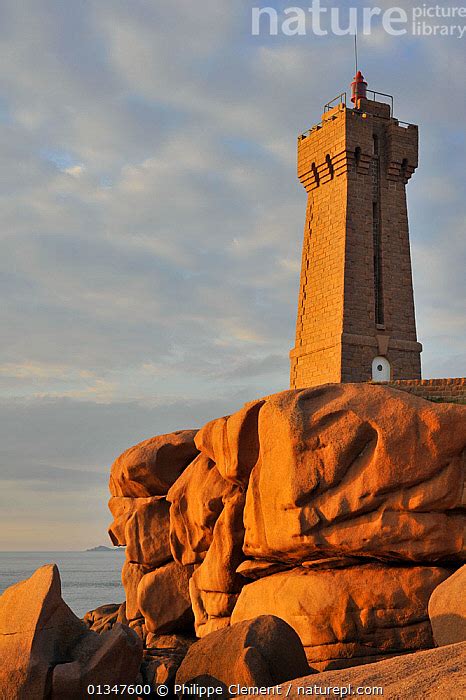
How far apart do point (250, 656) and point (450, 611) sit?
8.78 ft

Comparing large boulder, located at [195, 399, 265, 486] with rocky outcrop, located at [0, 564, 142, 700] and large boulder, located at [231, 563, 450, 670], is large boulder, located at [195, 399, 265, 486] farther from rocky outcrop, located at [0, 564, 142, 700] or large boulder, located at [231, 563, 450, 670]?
rocky outcrop, located at [0, 564, 142, 700]

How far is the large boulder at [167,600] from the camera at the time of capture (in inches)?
771

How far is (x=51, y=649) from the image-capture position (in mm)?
11445

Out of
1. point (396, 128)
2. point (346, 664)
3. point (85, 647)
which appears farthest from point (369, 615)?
point (396, 128)

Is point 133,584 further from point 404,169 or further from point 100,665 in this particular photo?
point 404,169

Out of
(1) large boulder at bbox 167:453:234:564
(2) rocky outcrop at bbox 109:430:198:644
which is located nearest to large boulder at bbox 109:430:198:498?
(2) rocky outcrop at bbox 109:430:198:644

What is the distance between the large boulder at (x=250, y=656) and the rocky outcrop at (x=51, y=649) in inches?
38.1

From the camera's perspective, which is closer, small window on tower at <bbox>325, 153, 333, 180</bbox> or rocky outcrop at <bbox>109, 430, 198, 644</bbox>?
rocky outcrop at <bbox>109, 430, 198, 644</bbox>

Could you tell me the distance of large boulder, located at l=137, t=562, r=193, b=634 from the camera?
19578 mm

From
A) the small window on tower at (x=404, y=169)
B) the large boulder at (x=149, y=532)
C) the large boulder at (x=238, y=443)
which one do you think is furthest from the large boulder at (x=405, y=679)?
the small window on tower at (x=404, y=169)

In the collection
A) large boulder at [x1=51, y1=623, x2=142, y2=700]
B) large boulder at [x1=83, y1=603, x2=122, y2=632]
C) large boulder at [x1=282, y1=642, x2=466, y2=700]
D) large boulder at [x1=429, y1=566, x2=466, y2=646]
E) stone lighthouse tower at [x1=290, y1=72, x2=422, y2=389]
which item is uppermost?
stone lighthouse tower at [x1=290, y1=72, x2=422, y2=389]

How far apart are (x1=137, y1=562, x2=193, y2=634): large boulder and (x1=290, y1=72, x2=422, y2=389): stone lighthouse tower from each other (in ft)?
25.5

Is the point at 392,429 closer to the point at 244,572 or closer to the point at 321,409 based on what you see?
the point at 321,409

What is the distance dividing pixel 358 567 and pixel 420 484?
1784mm
